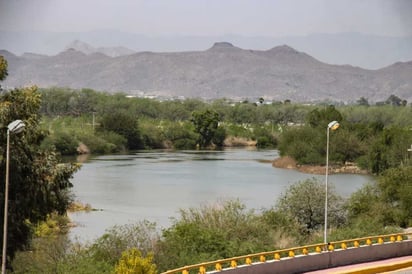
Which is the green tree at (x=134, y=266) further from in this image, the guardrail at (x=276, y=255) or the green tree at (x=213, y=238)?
the green tree at (x=213, y=238)

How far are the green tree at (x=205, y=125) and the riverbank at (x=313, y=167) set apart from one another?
42.5 ft

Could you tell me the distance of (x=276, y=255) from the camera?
9656 millimetres

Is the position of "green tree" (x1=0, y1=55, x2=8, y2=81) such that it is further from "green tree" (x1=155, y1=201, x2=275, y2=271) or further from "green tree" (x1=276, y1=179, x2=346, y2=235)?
"green tree" (x1=276, y1=179, x2=346, y2=235)

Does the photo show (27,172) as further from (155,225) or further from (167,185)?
(167,185)

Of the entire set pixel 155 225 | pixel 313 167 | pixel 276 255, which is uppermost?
pixel 276 255

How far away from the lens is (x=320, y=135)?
1693 inches

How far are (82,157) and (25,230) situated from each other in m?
32.5

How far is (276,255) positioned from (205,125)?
45.5 meters

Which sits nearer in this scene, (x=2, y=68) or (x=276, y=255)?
(x=276, y=255)

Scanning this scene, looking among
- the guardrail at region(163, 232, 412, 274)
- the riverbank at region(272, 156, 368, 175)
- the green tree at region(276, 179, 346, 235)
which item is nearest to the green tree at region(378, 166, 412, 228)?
the green tree at region(276, 179, 346, 235)

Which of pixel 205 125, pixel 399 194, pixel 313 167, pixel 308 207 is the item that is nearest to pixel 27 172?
pixel 308 207

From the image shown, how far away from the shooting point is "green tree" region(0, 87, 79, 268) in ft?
36.7

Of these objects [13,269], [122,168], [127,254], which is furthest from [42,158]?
[122,168]

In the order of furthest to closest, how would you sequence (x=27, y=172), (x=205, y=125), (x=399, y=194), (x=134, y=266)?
1. (x=205, y=125)
2. (x=399, y=194)
3. (x=27, y=172)
4. (x=134, y=266)
